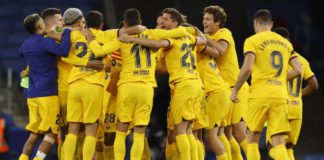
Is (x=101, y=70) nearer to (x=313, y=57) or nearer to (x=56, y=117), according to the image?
(x=56, y=117)

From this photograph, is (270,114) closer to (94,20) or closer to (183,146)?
(183,146)

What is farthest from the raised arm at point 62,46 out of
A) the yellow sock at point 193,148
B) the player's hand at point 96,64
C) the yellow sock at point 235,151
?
the yellow sock at point 235,151

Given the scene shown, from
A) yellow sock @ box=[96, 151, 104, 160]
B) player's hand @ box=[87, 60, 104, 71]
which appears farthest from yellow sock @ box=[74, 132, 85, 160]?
player's hand @ box=[87, 60, 104, 71]

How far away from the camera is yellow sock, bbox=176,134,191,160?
12039 millimetres

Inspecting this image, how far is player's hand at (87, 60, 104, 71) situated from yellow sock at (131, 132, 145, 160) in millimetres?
970

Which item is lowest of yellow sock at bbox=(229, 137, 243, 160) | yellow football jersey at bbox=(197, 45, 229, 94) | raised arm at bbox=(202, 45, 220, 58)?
yellow sock at bbox=(229, 137, 243, 160)

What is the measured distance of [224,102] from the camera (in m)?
12.8

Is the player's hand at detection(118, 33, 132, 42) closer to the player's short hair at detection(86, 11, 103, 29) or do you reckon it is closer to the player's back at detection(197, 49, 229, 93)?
the player's short hair at detection(86, 11, 103, 29)

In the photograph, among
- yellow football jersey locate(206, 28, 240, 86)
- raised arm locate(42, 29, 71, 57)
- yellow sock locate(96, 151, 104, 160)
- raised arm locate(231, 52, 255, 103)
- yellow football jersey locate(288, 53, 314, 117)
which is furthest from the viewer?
yellow sock locate(96, 151, 104, 160)

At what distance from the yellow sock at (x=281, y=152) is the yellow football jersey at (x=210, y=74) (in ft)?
4.33

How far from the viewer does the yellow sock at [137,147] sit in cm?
1193

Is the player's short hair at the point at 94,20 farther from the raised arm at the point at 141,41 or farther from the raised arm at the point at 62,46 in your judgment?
the raised arm at the point at 141,41

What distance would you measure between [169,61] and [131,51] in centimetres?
61

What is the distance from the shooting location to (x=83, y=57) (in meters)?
12.2
